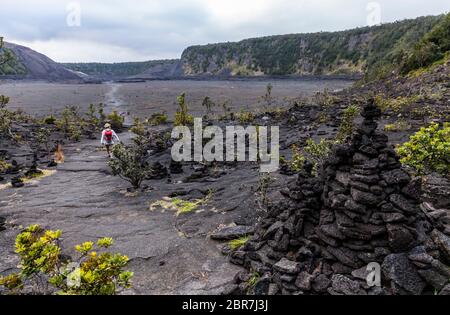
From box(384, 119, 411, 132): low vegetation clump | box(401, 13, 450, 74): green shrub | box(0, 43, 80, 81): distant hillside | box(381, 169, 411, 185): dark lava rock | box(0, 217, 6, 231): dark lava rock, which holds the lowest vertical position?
box(0, 217, 6, 231): dark lava rock

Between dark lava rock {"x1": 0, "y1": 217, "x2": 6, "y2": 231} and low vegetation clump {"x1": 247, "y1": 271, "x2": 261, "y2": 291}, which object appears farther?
dark lava rock {"x1": 0, "y1": 217, "x2": 6, "y2": 231}

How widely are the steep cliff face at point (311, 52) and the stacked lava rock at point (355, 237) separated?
8141 cm

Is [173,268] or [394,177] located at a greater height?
[394,177]

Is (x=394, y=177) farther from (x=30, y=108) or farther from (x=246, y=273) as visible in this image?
(x=30, y=108)

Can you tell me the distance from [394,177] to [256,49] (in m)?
161

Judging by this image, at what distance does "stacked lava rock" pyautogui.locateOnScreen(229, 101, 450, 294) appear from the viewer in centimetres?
688

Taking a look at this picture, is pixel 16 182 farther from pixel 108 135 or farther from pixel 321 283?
pixel 321 283

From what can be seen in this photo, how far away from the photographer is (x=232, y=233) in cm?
1047

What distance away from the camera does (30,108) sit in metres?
55.7

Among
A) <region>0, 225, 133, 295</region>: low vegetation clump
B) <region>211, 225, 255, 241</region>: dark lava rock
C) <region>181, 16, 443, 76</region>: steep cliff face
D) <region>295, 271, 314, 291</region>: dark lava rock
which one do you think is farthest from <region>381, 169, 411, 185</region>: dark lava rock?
<region>181, 16, 443, 76</region>: steep cliff face

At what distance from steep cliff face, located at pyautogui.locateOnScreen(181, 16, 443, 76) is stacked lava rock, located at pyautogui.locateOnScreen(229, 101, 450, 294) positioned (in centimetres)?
8141

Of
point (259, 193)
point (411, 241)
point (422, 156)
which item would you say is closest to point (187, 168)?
point (259, 193)

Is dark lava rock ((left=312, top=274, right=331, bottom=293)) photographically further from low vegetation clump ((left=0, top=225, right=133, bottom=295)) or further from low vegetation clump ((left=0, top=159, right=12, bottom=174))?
low vegetation clump ((left=0, top=159, right=12, bottom=174))

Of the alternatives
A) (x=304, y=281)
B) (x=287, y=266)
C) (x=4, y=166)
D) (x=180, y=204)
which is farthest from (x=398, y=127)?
(x=4, y=166)
